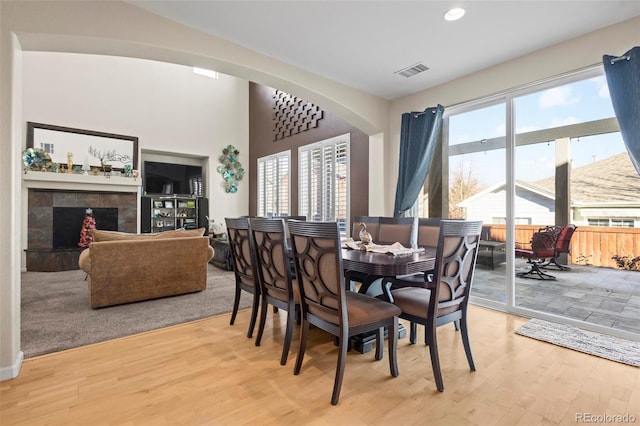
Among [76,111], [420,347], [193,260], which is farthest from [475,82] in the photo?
[76,111]

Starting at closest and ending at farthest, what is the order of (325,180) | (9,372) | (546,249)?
(9,372) → (546,249) → (325,180)

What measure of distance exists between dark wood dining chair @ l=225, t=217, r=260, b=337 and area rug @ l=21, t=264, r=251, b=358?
2.22 ft

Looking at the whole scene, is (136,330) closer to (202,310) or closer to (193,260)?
(202,310)

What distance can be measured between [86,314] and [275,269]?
240 cm

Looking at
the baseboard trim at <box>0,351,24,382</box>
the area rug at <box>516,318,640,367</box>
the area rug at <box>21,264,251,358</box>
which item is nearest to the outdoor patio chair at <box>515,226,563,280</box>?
the area rug at <box>516,318,640,367</box>

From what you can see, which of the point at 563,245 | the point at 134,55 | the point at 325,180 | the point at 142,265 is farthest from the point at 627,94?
the point at 142,265

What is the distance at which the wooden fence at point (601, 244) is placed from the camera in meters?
2.83

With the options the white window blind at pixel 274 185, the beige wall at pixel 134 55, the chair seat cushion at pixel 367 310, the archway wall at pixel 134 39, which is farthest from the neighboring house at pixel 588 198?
the white window blind at pixel 274 185

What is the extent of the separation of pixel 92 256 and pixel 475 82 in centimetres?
478

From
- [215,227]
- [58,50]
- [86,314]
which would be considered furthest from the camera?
[215,227]

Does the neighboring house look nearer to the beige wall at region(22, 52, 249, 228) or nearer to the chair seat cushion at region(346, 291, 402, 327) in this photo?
the chair seat cushion at region(346, 291, 402, 327)

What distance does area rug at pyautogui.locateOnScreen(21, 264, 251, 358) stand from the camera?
8.59 ft

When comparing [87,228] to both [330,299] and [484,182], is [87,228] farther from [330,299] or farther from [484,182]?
[484,182]
